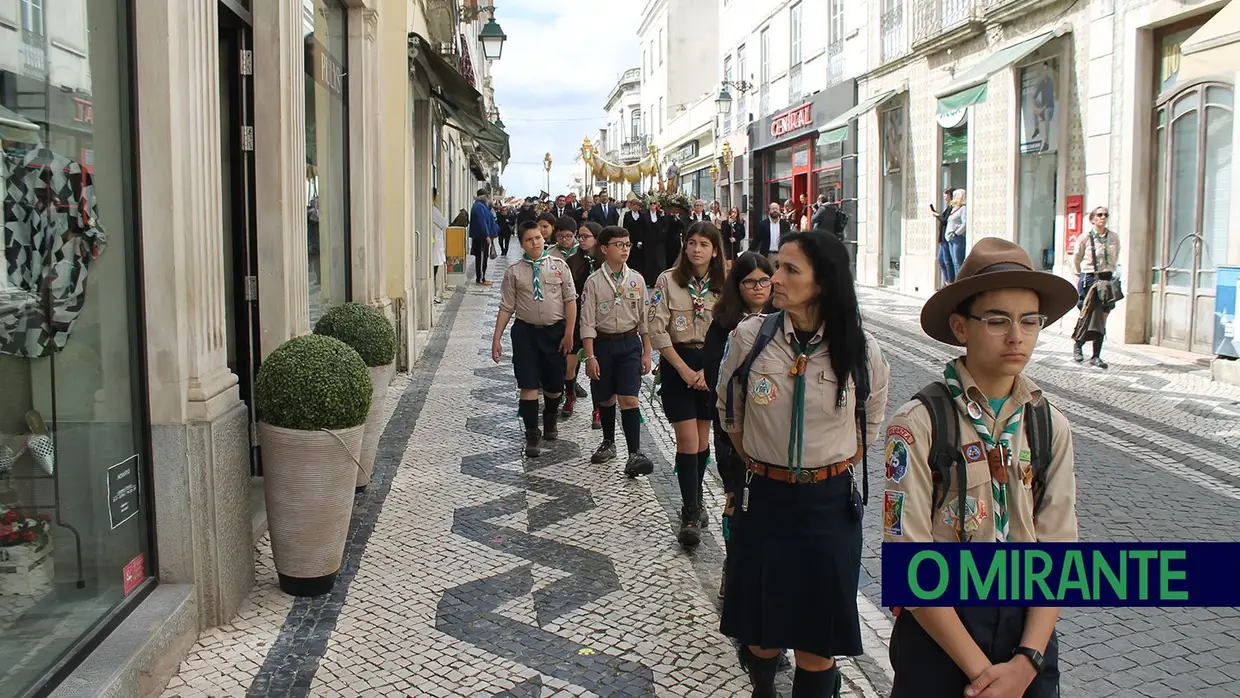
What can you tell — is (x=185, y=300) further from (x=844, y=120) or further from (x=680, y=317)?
(x=844, y=120)

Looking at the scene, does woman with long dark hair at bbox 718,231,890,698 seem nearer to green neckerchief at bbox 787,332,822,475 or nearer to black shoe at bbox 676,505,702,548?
green neckerchief at bbox 787,332,822,475

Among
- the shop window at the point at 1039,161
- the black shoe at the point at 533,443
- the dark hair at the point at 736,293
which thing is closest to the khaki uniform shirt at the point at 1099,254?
the shop window at the point at 1039,161

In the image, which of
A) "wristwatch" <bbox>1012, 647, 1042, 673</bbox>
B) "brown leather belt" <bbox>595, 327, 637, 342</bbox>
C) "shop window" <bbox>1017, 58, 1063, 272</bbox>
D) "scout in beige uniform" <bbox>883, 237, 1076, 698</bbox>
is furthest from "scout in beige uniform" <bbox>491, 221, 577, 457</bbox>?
"shop window" <bbox>1017, 58, 1063, 272</bbox>

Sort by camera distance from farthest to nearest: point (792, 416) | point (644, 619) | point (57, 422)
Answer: point (644, 619), point (57, 422), point (792, 416)

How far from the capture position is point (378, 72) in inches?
413

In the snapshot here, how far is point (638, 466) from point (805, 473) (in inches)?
155

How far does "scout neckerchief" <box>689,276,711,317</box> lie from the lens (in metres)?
6.04

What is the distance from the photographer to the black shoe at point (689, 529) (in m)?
5.83

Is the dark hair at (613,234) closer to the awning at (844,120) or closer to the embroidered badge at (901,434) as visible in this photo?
the embroidered badge at (901,434)

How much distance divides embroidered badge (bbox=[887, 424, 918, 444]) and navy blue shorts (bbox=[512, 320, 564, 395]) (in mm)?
5854

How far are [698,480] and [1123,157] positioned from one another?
399 inches

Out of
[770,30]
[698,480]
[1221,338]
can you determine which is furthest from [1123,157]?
[770,30]

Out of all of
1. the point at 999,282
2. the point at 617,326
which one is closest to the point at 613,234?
the point at 617,326

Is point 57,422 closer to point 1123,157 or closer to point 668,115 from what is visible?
Answer: point 1123,157
